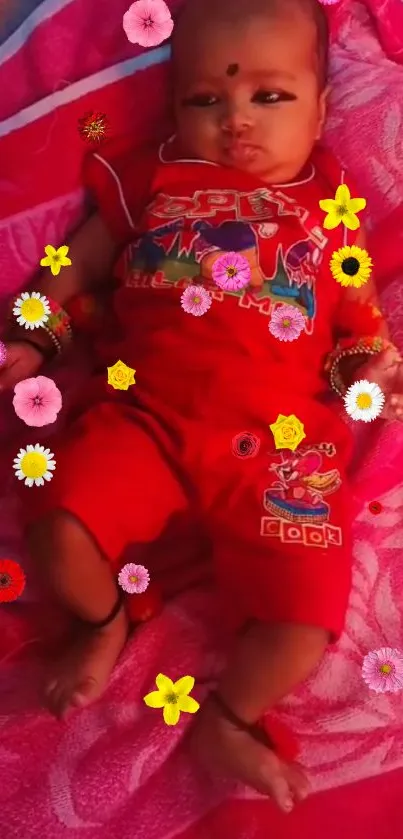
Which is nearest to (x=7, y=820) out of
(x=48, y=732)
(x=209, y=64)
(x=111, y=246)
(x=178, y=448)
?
(x=48, y=732)

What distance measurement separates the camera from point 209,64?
73cm

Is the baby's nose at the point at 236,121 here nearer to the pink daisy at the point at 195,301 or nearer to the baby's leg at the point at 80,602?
the pink daisy at the point at 195,301

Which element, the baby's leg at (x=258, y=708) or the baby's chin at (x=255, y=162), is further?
the baby's chin at (x=255, y=162)

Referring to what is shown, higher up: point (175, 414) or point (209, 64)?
point (209, 64)

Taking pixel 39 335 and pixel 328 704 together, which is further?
pixel 39 335

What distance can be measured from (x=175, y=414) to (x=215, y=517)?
86 mm

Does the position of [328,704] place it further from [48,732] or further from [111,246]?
[111,246]

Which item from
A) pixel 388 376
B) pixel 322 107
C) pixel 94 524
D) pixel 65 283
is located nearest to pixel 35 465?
pixel 94 524

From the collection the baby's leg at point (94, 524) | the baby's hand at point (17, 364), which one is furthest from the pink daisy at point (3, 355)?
the baby's leg at point (94, 524)

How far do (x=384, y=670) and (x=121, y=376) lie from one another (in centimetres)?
31

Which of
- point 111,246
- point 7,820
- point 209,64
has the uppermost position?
point 209,64

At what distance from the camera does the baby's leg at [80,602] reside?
0.63m

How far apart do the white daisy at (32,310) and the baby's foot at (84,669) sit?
26 cm
